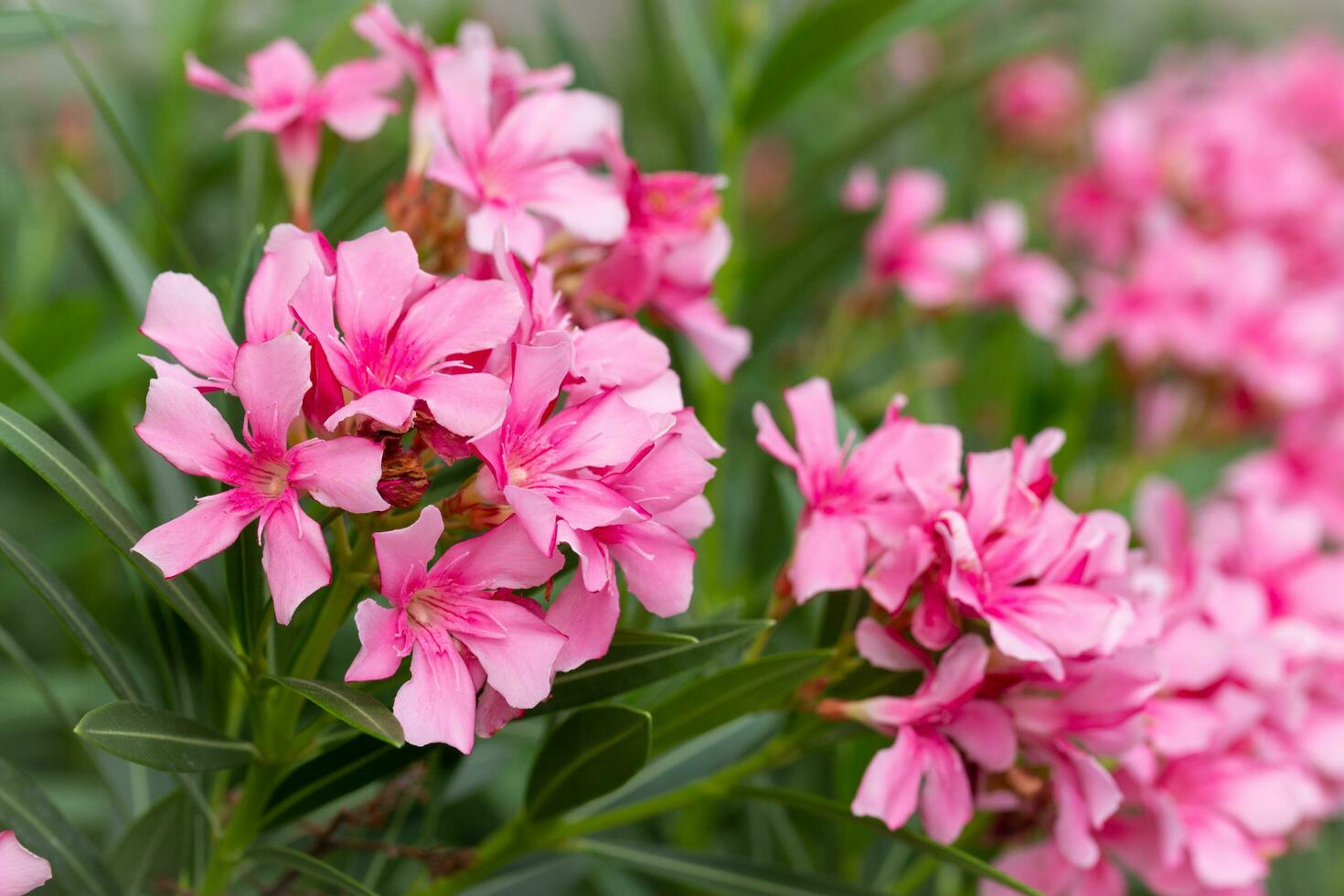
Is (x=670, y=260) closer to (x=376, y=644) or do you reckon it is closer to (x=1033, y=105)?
(x=376, y=644)

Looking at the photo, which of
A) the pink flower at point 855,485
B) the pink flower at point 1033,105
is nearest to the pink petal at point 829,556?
the pink flower at point 855,485

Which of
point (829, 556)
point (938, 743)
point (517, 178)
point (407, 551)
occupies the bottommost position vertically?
point (938, 743)

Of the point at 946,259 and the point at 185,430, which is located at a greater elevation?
the point at 185,430

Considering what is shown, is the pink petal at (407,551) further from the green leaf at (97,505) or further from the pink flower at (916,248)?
the pink flower at (916,248)

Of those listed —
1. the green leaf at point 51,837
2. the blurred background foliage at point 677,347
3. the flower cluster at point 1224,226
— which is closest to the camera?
the green leaf at point 51,837

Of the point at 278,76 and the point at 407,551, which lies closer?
the point at 407,551

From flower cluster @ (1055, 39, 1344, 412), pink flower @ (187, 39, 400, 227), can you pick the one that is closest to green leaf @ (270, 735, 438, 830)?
pink flower @ (187, 39, 400, 227)

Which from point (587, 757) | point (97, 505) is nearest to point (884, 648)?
point (587, 757)

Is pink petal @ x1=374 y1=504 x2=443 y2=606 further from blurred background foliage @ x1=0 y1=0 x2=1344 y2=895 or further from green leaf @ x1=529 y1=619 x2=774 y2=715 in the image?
blurred background foliage @ x1=0 y1=0 x2=1344 y2=895
